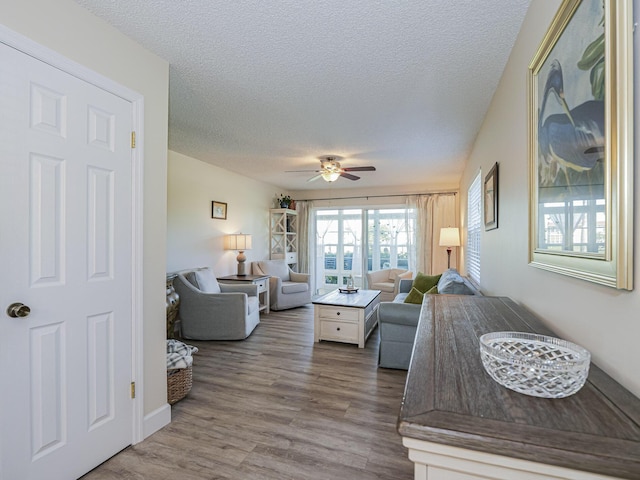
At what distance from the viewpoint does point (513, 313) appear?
1.54 m

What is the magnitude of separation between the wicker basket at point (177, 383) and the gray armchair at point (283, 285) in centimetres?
312

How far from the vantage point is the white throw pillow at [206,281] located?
420cm

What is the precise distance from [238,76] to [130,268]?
59.4 inches

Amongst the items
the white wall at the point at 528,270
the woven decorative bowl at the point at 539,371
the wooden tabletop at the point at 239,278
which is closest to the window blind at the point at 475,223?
the white wall at the point at 528,270

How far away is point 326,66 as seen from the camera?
85.4 inches

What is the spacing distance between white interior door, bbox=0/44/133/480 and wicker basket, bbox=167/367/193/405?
0.43m

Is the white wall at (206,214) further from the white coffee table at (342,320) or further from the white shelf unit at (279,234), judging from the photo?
the white coffee table at (342,320)

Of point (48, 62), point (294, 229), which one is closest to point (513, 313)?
point (48, 62)

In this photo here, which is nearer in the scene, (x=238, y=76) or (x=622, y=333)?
(x=622, y=333)

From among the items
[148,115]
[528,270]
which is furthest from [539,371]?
[148,115]

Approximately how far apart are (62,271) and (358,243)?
5.95m

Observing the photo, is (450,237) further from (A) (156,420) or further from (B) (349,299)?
(A) (156,420)

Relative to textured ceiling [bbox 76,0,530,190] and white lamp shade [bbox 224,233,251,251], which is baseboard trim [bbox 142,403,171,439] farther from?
white lamp shade [bbox 224,233,251,251]

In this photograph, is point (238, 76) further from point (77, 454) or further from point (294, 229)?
point (294, 229)
